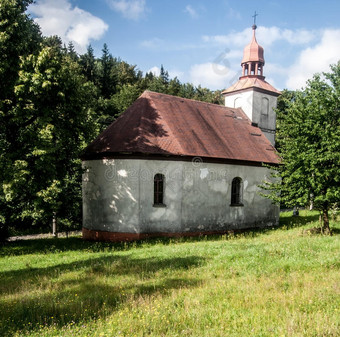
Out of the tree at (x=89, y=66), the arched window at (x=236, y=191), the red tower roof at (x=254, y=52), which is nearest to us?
the arched window at (x=236, y=191)

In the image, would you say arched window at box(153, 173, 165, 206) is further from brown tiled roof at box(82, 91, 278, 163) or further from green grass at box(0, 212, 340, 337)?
green grass at box(0, 212, 340, 337)

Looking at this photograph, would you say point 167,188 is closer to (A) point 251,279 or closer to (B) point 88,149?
(B) point 88,149

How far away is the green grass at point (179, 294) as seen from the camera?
541cm

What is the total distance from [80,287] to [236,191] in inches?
560

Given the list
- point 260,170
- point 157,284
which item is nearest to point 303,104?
point 260,170

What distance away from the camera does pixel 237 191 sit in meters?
20.5

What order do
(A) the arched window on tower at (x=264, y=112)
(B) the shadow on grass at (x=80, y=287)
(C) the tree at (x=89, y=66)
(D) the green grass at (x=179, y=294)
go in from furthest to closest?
(C) the tree at (x=89, y=66)
(A) the arched window on tower at (x=264, y=112)
(B) the shadow on grass at (x=80, y=287)
(D) the green grass at (x=179, y=294)

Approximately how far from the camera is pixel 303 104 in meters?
15.4

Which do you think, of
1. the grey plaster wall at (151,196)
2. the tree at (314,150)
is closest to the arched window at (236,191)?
the grey plaster wall at (151,196)

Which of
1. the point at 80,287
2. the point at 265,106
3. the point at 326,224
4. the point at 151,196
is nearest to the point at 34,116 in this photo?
the point at 151,196

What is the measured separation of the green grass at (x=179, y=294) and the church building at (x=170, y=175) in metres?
5.07

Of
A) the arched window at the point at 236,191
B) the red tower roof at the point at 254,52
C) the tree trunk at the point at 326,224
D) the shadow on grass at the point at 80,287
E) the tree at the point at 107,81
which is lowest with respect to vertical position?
the shadow on grass at the point at 80,287

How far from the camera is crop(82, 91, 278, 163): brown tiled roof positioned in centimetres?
1722

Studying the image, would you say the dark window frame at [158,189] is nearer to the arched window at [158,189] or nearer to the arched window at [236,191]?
the arched window at [158,189]
